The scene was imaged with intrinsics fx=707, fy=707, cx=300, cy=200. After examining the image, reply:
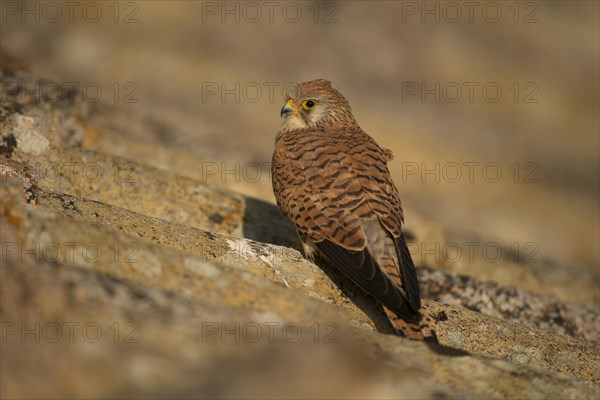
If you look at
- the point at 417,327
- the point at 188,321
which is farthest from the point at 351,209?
the point at 188,321

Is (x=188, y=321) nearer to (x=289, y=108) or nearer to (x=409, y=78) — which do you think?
(x=289, y=108)

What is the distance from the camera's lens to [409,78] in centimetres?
1738

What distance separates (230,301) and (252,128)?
10.8 meters

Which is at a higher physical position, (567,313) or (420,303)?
(420,303)

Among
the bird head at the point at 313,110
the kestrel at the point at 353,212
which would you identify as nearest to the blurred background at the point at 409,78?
the bird head at the point at 313,110

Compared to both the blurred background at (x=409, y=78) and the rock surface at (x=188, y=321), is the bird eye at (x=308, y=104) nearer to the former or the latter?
the rock surface at (x=188, y=321)

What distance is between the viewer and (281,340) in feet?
11.6

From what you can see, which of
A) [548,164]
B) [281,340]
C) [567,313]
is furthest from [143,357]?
[548,164]

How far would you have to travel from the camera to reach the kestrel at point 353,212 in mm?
4828

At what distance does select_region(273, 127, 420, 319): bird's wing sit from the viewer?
498 centimetres

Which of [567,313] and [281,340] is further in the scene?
[567,313]

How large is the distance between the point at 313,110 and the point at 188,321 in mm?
4166

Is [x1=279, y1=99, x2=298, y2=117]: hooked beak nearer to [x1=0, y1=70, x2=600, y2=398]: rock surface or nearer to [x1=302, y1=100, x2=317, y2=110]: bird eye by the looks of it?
[x1=302, y1=100, x2=317, y2=110]: bird eye

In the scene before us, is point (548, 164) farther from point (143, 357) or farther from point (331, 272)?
point (143, 357)
